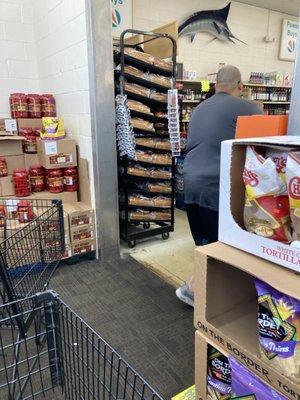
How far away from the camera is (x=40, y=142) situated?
9.48 ft

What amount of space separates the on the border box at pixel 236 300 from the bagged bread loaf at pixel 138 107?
2.18 meters

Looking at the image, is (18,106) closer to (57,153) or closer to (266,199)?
(57,153)

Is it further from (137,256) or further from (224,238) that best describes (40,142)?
(224,238)

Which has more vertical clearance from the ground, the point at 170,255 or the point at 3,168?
the point at 3,168

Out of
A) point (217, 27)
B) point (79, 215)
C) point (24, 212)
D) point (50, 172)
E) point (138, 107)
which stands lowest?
point (79, 215)

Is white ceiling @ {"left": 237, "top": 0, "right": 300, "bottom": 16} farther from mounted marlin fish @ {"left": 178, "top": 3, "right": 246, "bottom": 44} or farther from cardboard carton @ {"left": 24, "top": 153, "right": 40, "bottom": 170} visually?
cardboard carton @ {"left": 24, "top": 153, "right": 40, "bottom": 170}

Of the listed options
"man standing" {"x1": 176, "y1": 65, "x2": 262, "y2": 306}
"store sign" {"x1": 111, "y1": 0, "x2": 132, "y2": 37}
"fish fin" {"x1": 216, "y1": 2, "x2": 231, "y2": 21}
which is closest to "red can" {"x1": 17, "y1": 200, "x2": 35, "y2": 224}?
"man standing" {"x1": 176, "y1": 65, "x2": 262, "y2": 306}

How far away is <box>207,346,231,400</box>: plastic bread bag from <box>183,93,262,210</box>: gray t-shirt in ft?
3.41

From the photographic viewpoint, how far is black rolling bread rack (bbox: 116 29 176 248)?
9.48ft

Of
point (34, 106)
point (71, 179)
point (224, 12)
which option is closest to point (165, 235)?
point (71, 179)

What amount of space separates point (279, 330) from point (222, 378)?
33 cm

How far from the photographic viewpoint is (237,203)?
922mm

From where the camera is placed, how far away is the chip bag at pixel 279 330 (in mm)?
725

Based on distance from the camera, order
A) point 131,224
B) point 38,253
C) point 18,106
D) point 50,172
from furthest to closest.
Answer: point 131,224 → point 18,106 → point 50,172 → point 38,253
